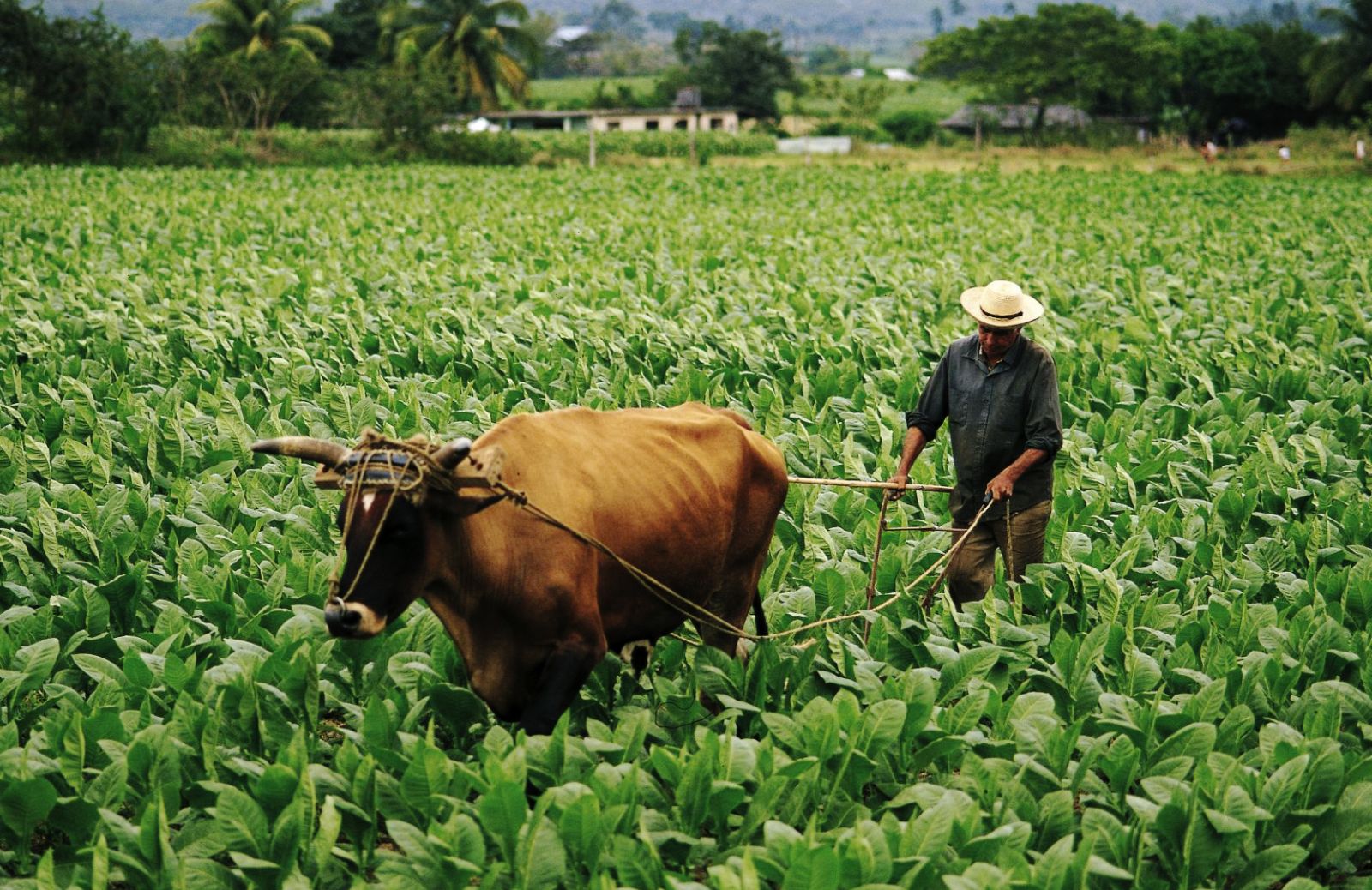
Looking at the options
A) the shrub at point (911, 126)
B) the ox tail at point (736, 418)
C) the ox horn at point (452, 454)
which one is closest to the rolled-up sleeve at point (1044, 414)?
the ox tail at point (736, 418)

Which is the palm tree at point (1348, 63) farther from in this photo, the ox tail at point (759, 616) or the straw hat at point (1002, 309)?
the ox tail at point (759, 616)

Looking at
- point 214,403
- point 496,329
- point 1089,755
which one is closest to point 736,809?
point 1089,755

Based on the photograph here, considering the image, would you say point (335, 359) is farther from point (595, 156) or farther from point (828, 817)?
point (595, 156)

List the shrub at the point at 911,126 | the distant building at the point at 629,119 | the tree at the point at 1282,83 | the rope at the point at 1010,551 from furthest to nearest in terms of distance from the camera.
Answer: the shrub at the point at 911,126 → the distant building at the point at 629,119 → the tree at the point at 1282,83 → the rope at the point at 1010,551

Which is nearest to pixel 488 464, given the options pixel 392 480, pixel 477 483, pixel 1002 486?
pixel 477 483

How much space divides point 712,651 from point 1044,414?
1.93 meters

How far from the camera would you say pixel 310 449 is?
4.63 m

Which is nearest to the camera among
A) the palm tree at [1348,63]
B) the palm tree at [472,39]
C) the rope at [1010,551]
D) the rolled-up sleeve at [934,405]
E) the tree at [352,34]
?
the rope at [1010,551]

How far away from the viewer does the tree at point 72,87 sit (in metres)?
36.7

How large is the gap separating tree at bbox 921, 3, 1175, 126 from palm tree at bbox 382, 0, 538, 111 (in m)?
21.4

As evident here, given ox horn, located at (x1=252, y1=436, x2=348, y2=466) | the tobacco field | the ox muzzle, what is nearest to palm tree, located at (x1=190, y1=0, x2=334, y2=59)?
the tobacco field

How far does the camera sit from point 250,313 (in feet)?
46.0

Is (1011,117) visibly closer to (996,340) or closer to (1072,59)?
(1072,59)

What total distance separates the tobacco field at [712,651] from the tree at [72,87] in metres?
24.9
